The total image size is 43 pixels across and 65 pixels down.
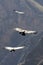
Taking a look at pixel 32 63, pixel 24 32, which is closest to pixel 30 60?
pixel 32 63

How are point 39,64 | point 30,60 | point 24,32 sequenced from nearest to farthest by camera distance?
1. point 24,32
2. point 39,64
3. point 30,60

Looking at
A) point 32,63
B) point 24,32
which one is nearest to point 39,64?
point 32,63

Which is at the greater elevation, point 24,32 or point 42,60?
point 24,32

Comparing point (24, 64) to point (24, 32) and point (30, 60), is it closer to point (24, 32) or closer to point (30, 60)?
point (30, 60)

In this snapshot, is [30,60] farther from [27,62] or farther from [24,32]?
[24,32]

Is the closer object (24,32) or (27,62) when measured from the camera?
(24,32)

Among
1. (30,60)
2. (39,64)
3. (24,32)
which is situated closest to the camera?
(24,32)

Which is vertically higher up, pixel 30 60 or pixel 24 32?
pixel 24 32

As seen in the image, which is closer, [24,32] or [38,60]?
[24,32]
